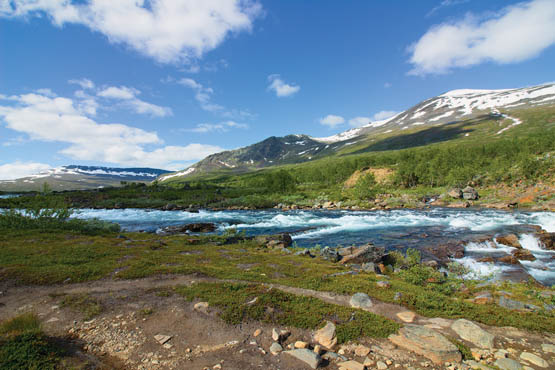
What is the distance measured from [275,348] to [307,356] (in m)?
0.99

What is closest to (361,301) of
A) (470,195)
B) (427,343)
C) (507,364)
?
(427,343)

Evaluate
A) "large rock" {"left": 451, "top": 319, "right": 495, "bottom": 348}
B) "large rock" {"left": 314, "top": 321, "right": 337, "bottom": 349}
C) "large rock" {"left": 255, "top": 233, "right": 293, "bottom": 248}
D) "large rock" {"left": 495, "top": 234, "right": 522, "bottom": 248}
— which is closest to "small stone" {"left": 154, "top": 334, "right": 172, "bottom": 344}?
"large rock" {"left": 314, "top": 321, "right": 337, "bottom": 349}

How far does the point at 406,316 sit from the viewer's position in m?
8.96

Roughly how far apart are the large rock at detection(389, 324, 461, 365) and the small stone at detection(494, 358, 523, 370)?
2.98ft

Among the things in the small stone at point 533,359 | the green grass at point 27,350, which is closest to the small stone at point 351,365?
the small stone at point 533,359

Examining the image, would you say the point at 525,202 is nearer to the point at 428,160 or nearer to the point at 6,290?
the point at 428,160

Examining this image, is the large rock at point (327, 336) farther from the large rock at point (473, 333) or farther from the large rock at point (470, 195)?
the large rock at point (470, 195)

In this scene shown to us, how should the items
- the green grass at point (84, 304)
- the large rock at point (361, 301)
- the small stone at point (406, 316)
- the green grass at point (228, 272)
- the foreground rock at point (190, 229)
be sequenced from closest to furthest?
1. the small stone at point (406, 316)
2. the green grass at point (84, 304)
3. the green grass at point (228, 272)
4. the large rock at point (361, 301)
5. the foreground rock at point (190, 229)

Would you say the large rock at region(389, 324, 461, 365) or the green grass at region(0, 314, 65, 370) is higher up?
the green grass at region(0, 314, 65, 370)

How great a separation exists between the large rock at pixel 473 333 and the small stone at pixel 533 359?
0.68 metres

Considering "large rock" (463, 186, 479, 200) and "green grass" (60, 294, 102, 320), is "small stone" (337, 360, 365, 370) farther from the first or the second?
"large rock" (463, 186, 479, 200)

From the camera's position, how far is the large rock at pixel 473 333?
7.22 metres

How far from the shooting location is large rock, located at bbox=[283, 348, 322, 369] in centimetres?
641

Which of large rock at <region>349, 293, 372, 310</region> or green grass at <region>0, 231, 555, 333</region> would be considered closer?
green grass at <region>0, 231, 555, 333</region>
